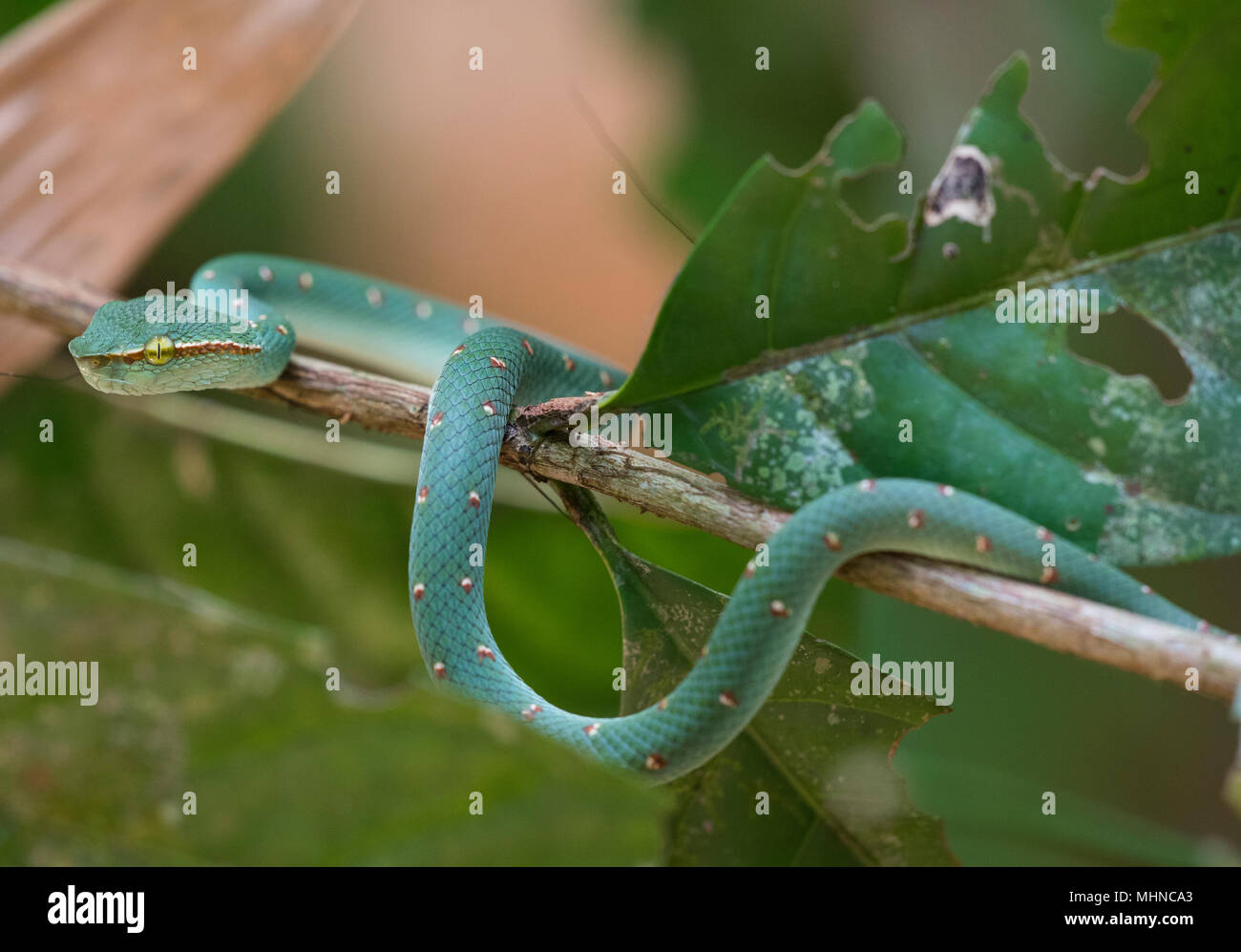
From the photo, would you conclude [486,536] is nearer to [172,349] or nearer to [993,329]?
[172,349]

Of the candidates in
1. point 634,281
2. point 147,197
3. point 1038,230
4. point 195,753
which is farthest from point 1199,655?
point 634,281

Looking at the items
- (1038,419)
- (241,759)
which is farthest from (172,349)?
(1038,419)

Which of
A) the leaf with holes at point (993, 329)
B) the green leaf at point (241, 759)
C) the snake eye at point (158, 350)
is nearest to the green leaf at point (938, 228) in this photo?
the leaf with holes at point (993, 329)

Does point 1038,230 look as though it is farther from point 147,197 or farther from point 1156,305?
point 147,197

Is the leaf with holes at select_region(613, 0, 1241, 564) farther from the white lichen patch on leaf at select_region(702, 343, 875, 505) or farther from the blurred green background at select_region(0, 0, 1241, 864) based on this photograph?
the blurred green background at select_region(0, 0, 1241, 864)

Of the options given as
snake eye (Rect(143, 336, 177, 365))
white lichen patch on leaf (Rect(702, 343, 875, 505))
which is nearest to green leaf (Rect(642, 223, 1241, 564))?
white lichen patch on leaf (Rect(702, 343, 875, 505))

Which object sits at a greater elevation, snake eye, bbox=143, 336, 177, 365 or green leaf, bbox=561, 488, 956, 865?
snake eye, bbox=143, 336, 177, 365

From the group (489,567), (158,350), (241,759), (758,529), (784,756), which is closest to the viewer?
(241,759)
